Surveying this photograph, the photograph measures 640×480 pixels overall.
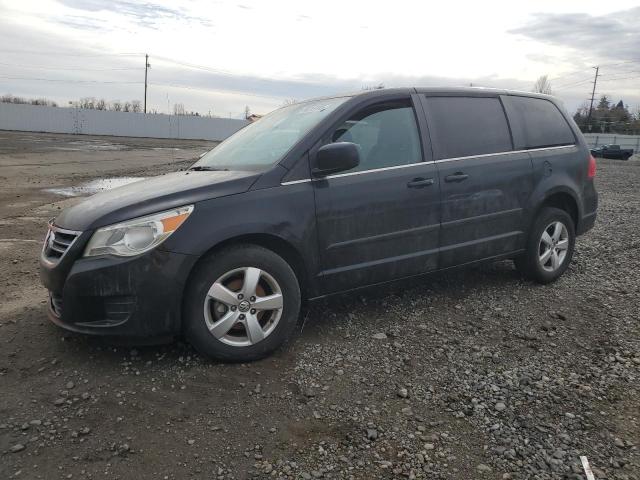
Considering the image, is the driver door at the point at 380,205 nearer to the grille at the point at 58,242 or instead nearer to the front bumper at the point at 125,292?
the front bumper at the point at 125,292

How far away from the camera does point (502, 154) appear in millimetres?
4727

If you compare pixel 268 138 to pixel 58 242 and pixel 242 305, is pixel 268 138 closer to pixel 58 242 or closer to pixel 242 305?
pixel 242 305

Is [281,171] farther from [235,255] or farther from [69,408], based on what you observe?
[69,408]

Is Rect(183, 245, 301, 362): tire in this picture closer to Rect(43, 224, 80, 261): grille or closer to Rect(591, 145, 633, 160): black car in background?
Rect(43, 224, 80, 261): grille

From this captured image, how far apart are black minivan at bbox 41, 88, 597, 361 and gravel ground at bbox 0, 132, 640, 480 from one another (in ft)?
1.03

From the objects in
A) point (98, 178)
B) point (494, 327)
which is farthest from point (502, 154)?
point (98, 178)

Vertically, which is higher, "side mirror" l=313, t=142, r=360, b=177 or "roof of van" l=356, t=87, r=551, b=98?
"roof of van" l=356, t=87, r=551, b=98

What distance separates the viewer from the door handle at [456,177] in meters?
4.28

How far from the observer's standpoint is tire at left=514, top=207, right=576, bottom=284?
500cm

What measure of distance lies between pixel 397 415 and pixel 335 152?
172cm

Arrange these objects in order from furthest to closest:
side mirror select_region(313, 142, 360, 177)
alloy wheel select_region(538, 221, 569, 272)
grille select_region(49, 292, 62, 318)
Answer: alloy wheel select_region(538, 221, 569, 272) < side mirror select_region(313, 142, 360, 177) < grille select_region(49, 292, 62, 318)

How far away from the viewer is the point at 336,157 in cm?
360

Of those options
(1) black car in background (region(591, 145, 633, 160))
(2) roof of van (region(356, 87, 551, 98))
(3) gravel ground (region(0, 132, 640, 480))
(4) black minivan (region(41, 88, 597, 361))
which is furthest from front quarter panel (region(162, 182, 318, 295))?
(1) black car in background (region(591, 145, 633, 160))

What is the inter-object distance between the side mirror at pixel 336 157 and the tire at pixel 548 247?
2.26 metres
